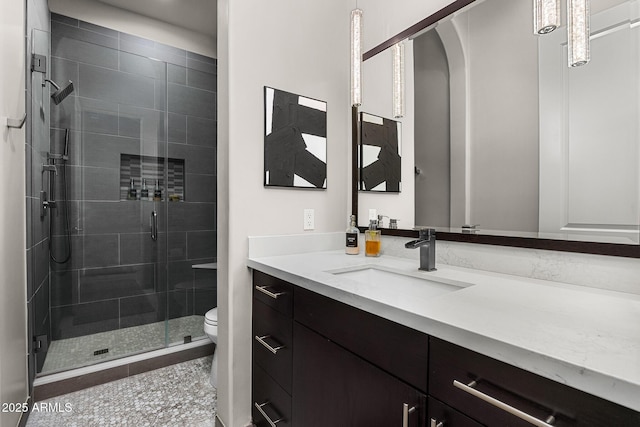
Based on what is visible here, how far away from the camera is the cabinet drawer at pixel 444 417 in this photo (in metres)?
0.62

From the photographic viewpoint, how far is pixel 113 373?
2.01 m

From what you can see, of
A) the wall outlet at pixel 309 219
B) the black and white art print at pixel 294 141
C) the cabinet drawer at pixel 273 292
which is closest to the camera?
the cabinet drawer at pixel 273 292

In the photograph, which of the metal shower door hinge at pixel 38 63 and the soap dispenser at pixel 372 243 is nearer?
the soap dispenser at pixel 372 243

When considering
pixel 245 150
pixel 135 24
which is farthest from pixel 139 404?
pixel 135 24

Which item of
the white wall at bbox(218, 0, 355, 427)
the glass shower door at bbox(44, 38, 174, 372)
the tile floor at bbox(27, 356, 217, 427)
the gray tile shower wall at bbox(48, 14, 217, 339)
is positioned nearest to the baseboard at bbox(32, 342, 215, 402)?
the tile floor at bbox(27, 356, 217, 427)

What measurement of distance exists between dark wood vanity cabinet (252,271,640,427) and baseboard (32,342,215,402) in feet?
3.55

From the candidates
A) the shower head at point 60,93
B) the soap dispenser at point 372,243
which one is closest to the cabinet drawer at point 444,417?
the soap dispenser at point 372,243

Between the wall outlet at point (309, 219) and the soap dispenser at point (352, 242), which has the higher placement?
the wall outlet at point (309, 219)

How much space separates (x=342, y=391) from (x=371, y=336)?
24 cm

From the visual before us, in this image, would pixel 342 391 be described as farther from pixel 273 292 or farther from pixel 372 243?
pixel 372 243

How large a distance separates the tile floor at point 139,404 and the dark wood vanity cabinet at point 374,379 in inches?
21.6

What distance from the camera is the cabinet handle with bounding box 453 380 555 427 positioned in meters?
0.51

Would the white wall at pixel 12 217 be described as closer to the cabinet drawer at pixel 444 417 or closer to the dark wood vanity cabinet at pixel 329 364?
the dark wood vanity cabinet at pixel 329 364

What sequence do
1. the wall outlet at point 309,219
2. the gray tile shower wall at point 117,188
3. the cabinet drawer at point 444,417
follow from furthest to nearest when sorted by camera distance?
the gray tile shower wall at point 117,188 → the wall outlet at point 309,219 → the cabinet drawer at point 444,417
